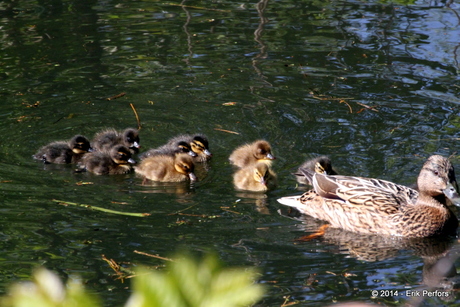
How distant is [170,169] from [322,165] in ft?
4.79

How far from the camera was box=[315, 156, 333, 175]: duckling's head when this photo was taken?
5.77 m

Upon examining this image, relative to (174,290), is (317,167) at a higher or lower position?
lower

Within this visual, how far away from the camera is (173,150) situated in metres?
6.42

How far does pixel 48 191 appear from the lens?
18.7 ft

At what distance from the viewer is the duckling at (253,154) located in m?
6.21

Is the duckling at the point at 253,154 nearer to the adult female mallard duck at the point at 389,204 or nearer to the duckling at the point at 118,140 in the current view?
the adult female mallard duck at the point at 389,204

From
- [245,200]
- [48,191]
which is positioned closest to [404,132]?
[245,200]

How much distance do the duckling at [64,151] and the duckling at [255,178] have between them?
1.62 meters

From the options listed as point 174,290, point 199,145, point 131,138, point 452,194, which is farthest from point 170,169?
point 174,290

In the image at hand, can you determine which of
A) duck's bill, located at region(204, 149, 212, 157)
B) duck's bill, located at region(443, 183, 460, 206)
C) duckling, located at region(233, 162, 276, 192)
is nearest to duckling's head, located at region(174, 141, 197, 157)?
duck's bill, located at region(204, 149, 212, 157)

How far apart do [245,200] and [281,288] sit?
5.33 ft

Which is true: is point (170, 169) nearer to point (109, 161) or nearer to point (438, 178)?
point (109, 161)

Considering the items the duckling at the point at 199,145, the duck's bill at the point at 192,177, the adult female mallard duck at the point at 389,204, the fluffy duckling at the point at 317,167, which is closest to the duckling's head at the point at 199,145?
the duckling at the point at 199,145

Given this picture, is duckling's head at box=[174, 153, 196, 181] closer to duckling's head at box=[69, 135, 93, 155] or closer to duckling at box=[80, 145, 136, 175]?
duckling at box=[80, 145, 136, 175]
